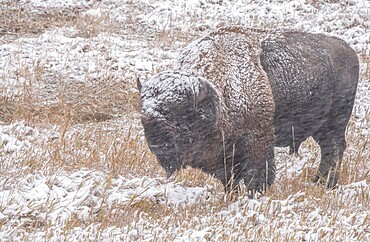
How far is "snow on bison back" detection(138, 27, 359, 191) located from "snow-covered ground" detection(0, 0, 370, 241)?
0.37m

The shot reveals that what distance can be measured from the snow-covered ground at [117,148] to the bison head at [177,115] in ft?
1.92

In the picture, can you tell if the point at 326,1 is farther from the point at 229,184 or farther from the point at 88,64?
the point at 229,184

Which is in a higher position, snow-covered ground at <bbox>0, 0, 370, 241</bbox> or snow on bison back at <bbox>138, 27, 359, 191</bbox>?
snow on bison back at <bbox>138, 27, 359, 191</bbox>

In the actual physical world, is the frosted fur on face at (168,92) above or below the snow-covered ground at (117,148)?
above

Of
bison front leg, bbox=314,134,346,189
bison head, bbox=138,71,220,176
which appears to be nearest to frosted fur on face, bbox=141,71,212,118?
bison head, bbox=138,71,220,176

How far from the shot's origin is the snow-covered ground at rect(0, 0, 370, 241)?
162 inches

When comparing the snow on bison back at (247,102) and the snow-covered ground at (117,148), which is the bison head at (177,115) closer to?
the snow on bison back at (247,102)

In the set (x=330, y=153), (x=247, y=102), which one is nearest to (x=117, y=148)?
(x=247, y=102)

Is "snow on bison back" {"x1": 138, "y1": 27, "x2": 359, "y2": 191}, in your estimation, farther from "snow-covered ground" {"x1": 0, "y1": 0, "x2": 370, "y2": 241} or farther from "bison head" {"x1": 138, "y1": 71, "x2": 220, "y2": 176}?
"snow-covered ground" {"x1": 0, "y1": 0, "x2": 370, "y2": 241}

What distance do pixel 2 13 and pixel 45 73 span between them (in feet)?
13.2

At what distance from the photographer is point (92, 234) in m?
3.83

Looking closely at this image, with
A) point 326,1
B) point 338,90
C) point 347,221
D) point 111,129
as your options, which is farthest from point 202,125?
point 326,1

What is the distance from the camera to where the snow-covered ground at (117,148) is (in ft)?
13.5

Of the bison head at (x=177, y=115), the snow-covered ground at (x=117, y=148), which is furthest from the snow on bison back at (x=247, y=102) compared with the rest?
the snow-covered ground at (x=117, y=148)
